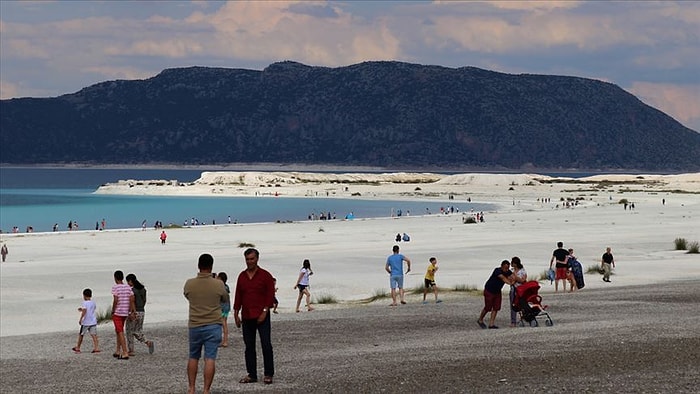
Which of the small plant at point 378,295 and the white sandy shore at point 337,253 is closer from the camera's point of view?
the small plant at point 378,295

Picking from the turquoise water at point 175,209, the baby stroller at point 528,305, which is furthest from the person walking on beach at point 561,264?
the turquoise water at point 175,209

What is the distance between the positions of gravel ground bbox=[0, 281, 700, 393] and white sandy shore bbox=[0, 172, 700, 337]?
413 cm

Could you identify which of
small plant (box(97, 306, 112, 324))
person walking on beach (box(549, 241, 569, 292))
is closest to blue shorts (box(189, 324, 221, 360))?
small plant (box(97, 306, 112, 324))

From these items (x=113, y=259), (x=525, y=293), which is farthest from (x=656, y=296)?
(x=113, y=259)

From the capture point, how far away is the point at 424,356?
14695 millimetres

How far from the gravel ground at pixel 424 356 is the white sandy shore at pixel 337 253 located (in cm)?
413

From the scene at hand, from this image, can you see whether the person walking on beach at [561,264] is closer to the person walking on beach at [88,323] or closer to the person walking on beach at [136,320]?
the person walking on beach at [136,320]

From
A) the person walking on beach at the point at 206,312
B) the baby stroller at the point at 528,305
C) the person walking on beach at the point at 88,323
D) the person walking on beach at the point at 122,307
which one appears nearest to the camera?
the person walking on beach at the point at 206,312

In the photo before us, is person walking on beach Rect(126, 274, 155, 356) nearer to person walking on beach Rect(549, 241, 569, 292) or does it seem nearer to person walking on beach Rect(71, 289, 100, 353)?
person walking on beach Rect(71, 289, 100, 353)

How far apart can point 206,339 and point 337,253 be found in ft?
101

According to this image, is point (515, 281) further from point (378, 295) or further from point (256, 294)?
point (378, 295)

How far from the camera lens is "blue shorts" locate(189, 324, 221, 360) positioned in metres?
11.7

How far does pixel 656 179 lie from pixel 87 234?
118094mm

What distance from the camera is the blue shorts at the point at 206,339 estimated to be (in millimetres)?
11703
